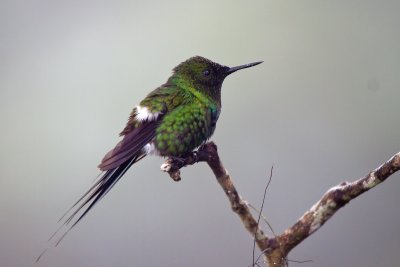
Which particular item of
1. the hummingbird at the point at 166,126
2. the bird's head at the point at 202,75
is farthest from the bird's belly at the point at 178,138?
the bird's head at the point at 202,75

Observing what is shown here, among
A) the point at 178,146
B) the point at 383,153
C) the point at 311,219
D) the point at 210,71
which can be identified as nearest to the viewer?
the point at 311,219

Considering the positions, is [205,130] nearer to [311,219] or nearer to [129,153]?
[129,153]

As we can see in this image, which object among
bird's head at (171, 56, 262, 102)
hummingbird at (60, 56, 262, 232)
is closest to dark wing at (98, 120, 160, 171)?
hummingbird at (60, 56, 262, 232)

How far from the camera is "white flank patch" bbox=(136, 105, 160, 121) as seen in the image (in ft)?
8.91

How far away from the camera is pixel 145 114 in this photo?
2725mm

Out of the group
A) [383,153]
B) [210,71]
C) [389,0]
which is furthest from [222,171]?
[389,0]

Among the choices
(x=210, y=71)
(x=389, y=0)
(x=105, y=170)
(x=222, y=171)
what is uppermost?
(x=389, y=0)

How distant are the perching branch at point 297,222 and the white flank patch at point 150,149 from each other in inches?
8.2

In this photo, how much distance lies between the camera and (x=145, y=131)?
2688 mm

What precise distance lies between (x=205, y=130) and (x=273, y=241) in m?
0.71

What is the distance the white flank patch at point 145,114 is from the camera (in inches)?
107

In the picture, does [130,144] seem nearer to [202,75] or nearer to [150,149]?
[150,149]

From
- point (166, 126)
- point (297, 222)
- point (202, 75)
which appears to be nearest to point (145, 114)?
point (166, 126)

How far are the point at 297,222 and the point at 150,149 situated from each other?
2.77ft
